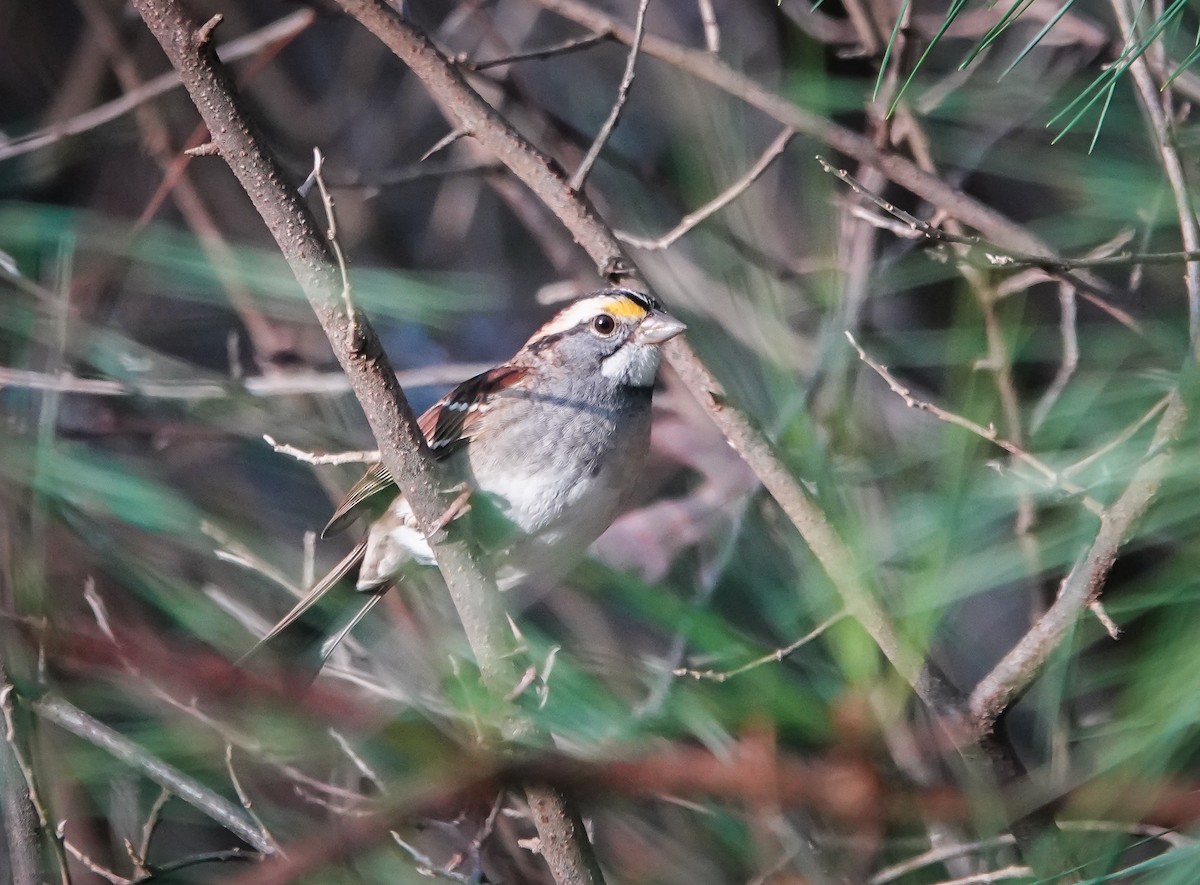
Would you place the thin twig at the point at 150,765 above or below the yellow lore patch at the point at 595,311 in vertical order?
below

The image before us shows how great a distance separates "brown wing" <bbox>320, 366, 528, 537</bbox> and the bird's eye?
0.19 meters

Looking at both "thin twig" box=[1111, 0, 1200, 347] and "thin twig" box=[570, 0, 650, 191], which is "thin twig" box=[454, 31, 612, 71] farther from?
"thin twig" box=[1111, 0, 1200, 347]

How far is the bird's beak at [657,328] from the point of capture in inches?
96.9

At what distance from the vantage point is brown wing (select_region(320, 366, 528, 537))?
8.72 feet

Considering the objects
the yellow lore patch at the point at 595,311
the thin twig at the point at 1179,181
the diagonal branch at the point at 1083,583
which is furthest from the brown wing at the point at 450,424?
the thin twig at the point at 1179,181

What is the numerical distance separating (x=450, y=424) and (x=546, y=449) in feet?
0.90

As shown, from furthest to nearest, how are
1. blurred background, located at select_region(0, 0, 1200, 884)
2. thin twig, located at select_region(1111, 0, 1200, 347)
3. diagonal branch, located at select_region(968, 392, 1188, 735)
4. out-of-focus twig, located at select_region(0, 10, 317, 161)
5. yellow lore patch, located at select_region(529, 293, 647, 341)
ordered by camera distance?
1. out-of-focus twig, located at select_region(0, 10, 317, 161)
2. yellow lore patch, located at select_region(529, 293, 647, 341)
3. thin twig, located at select_region(1111, 0, 1200, 347)
4. diagonal branch, located at select_region(968, 392, 1188, 735)
5. blurred background, located at select_region(0, 0, 1200, 884)

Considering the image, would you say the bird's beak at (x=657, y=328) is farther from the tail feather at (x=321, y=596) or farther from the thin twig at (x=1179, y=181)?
the thin twig at (x=1179, y=181)

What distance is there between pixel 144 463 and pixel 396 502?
1.02 meters

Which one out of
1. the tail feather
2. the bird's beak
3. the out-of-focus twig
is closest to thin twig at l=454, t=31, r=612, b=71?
the bird's beak

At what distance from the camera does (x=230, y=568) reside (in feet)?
10.9

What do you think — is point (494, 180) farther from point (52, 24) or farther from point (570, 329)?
point (52, 24)

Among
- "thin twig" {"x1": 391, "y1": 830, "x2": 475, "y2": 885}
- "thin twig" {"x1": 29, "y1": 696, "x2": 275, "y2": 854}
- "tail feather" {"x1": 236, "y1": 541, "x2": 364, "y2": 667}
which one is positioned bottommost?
"thin twig" {"x1": 391, "y1": 830, "x2": 475, "y2": 885}

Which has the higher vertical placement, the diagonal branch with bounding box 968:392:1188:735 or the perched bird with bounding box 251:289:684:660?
the perched bird with bounding box 251:289:684:660
